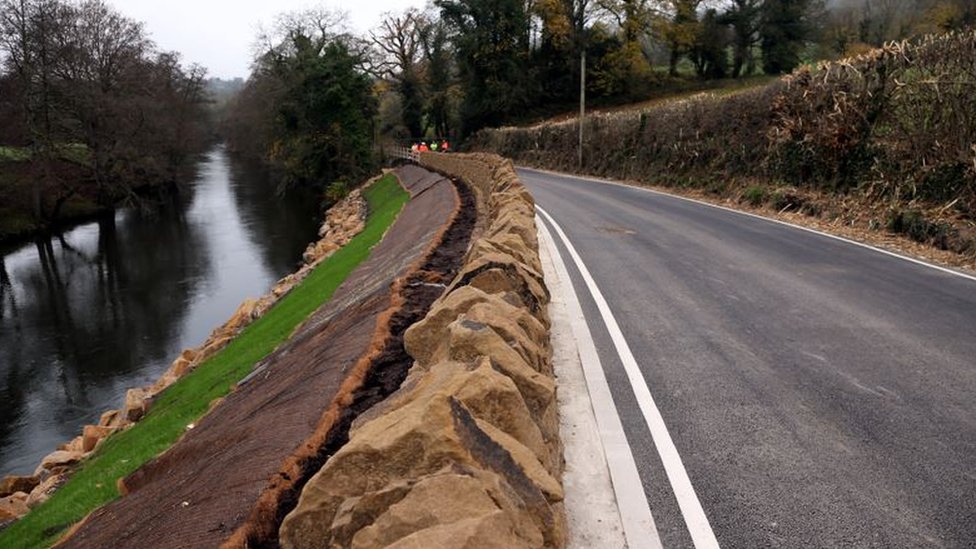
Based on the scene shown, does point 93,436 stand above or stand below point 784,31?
below

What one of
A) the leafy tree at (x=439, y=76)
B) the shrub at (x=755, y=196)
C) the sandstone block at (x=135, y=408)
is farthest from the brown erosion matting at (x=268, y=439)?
the leafy tree at (x=439, y=76)

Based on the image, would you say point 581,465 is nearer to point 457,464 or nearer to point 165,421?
point 457,464

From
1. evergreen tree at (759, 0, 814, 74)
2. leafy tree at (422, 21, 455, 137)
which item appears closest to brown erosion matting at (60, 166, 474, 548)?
evergreen tree at (759, 0, 814, 74)

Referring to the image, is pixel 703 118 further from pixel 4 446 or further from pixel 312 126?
pixel 312 126

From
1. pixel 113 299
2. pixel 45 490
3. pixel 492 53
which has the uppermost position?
pixel 492 53

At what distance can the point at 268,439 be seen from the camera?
4801 mm

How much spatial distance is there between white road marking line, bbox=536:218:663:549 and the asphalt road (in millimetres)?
76

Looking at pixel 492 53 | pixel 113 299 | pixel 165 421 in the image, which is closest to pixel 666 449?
pixel 165 421

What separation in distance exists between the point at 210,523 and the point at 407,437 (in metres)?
1.89

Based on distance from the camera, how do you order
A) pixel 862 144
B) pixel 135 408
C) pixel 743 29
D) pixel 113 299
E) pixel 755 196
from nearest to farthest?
pixel 135 408, pixel 862 144, pixel 755 196, pixel 113 299, pixel 743 29

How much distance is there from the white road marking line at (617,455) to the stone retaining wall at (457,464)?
14.9 inches

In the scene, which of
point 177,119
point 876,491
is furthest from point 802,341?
point 177,119

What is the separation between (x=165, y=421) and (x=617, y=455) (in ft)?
24.3

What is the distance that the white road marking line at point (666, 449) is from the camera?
3.46m
